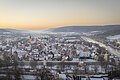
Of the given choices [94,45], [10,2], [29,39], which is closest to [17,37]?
[29,39]

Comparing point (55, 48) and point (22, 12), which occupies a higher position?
point (22, 12)

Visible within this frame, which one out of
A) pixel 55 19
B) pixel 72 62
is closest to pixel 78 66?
pixel 72 62

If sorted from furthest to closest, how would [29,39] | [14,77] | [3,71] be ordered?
[29,39] < [3,71] < [14,77]

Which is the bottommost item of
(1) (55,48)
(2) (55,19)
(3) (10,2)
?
(1) (55,48)

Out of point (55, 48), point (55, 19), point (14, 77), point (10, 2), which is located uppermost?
point (10, 2)

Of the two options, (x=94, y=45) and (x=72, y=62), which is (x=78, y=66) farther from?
(x=94, y=45)

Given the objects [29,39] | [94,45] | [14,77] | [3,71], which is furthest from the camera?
[94,45]

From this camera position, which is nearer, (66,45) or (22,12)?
(22,12)

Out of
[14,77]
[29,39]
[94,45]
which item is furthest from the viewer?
[94,45]

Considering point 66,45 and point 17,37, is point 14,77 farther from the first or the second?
point 66,45
